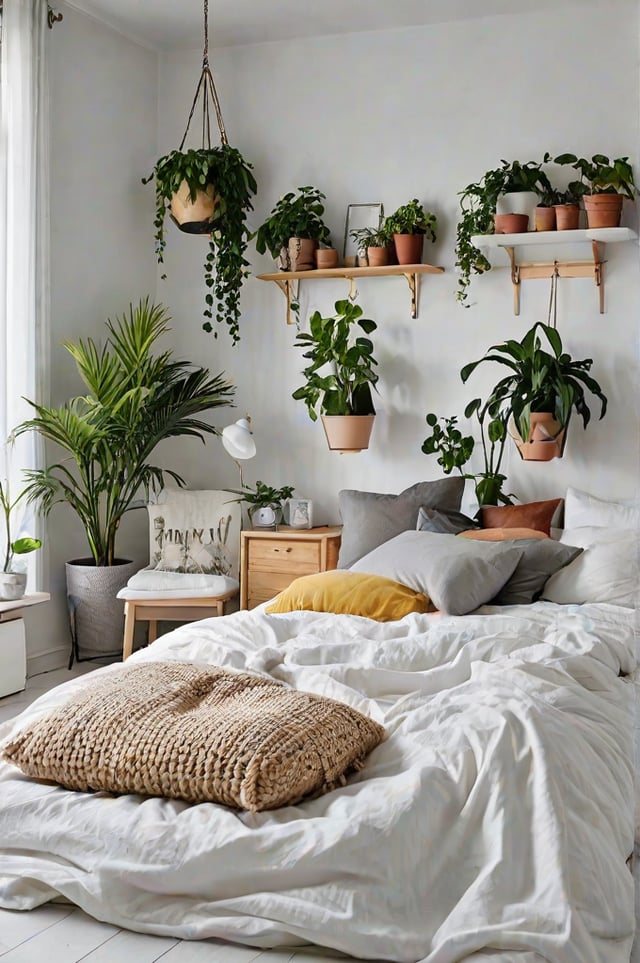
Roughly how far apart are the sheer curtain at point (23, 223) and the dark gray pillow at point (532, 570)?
201cm

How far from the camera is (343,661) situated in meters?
2.72

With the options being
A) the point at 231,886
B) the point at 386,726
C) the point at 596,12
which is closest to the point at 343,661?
the point at 386,726

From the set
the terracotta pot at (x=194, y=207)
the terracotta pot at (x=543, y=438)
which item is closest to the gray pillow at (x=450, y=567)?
the terracotta pot at (x=543, y=438)

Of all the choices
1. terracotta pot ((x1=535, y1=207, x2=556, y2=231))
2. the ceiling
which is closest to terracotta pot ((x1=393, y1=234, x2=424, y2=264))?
terracotta pot ((x1=535, y1=207, x2=556, y2=231))

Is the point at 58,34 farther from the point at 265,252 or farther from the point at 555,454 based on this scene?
the point at 555,454

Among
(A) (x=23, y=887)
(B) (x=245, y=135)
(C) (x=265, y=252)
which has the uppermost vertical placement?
(B) (x=245, y=135)

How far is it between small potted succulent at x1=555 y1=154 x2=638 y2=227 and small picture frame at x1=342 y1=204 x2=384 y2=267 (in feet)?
2.88

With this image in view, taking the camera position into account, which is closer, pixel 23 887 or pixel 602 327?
pixel 23 887

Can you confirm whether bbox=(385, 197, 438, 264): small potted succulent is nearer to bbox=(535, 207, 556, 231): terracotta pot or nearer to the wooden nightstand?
bbox=(535, 207, 556, 231): terracotta pot

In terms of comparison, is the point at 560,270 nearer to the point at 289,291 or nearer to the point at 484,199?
the point at 484,199

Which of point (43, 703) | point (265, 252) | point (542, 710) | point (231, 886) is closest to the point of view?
point (231, 886)

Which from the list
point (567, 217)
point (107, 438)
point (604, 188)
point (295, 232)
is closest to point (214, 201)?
point (295, 232)

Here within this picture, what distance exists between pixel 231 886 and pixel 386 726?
1.85 feet

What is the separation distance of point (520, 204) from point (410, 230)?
503 millimetres
